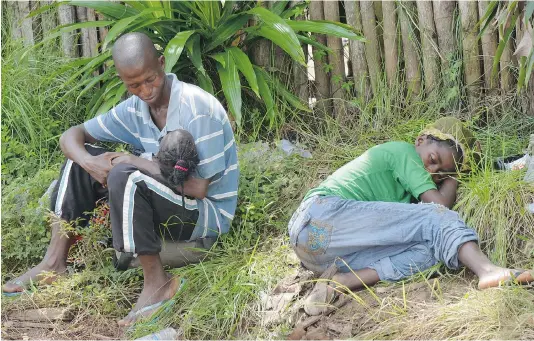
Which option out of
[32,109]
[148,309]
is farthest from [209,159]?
[32,109]

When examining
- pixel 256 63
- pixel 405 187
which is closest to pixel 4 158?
pixel 256 63

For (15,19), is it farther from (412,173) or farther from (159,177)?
(412,173)

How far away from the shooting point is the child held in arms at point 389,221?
402cm

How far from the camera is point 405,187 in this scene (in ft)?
14.4

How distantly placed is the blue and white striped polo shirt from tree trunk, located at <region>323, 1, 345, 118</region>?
146cm

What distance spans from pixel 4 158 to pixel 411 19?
2801mm

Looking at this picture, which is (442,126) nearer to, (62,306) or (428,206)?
(428,206)

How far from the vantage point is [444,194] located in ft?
14.3

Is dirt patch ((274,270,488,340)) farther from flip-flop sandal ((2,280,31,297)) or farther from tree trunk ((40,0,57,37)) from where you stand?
tree trunk ((40,0,57,37))

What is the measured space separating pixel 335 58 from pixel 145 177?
2.07 metres

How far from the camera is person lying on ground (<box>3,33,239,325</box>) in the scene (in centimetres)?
429

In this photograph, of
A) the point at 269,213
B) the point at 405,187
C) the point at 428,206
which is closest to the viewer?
the point at 428,206

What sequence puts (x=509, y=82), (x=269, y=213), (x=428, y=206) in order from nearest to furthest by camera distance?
(x=428, y=206)
(x=269, y=213)
(x=509, y=82)

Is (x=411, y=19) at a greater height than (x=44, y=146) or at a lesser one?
greater
